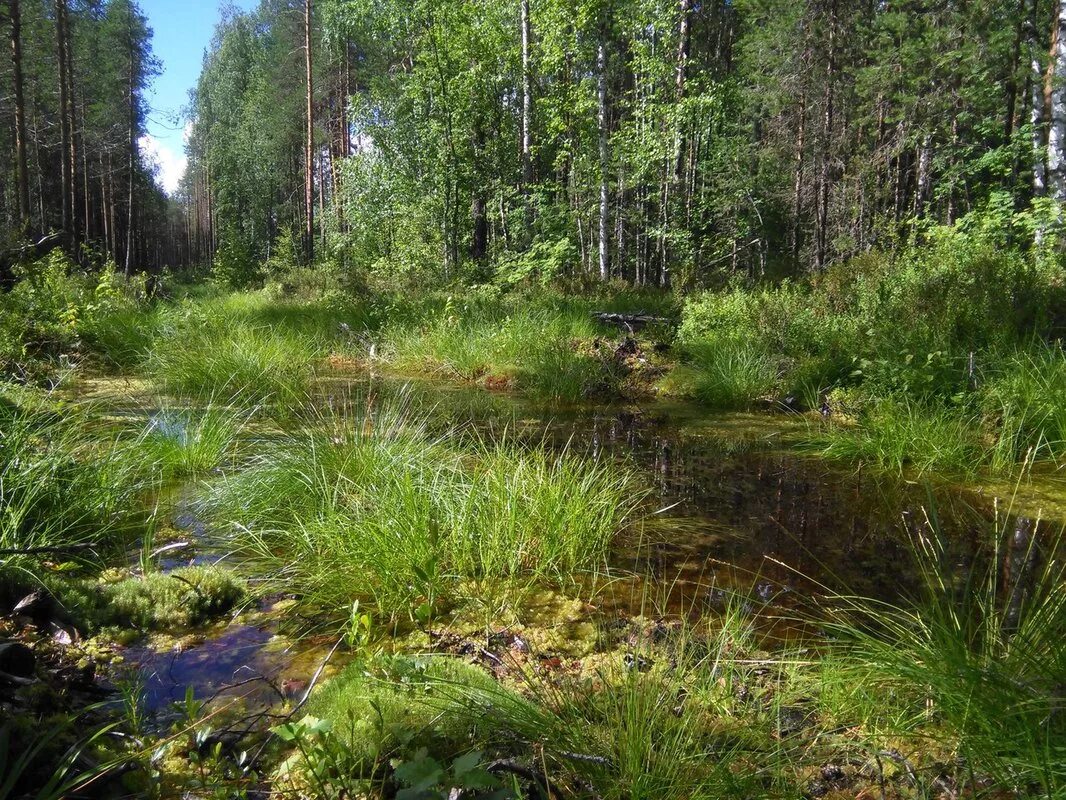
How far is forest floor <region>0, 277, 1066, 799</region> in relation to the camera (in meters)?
1.79

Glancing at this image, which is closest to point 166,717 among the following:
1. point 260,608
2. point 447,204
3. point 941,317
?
point 260,608

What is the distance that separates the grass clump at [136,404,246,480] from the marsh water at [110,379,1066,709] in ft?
1.68

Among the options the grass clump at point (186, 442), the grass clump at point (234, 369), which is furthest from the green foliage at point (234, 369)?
the grass clump at point (186, 442)

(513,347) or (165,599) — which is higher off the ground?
(513,347)

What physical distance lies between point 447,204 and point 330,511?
16332 millimetres

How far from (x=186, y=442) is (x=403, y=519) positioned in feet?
8.08

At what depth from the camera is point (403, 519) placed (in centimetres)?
307

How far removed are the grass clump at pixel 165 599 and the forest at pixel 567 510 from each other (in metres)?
0.02

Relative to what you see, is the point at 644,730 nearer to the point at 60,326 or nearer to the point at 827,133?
the point at 60,326

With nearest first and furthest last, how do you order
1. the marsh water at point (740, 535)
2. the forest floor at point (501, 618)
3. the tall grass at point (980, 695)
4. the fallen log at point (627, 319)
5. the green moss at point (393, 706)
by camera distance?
the tall grass at point (980, 695) → the forest floor at point (501, 618) → the green moss at point (393, 706) → the marsh water at point (740, 535) → the fallen log at point (627, 319)

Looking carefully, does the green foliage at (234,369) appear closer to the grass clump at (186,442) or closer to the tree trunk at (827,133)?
the grass clump at (186,442)

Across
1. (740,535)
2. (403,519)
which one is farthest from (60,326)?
(740,535)

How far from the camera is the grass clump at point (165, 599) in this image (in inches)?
110

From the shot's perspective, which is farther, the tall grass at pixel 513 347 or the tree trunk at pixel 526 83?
the tree trunk at pixel 526 83
